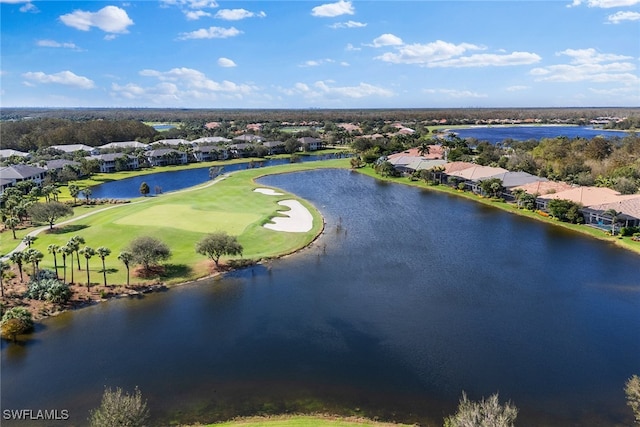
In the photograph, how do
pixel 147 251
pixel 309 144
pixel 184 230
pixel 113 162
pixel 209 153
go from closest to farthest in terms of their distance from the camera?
pixel 147 251
pixel 184 230
pixel 113 162
pixel 209 153
pixel 309 144

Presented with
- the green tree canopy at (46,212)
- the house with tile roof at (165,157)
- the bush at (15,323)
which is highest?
the house with tile roof at (165,157)

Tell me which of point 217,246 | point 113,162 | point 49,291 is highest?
point 113,162

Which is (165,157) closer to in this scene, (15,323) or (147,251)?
(147,251)

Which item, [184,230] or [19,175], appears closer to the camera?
[184,230]

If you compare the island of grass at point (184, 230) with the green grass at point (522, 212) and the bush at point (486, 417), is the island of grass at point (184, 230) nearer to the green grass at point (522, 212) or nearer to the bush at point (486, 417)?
the bush at point (486, 417)

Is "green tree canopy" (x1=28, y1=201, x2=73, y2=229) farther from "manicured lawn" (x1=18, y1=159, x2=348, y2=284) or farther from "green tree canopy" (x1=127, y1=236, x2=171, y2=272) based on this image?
"green tree canopy" (x1=127, y1=236, x2=171, y2=272)

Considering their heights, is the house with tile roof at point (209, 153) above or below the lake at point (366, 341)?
above

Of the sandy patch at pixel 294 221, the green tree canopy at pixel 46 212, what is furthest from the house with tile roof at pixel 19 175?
the sandy patch at pixel 294 221

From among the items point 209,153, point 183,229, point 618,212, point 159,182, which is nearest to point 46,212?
point 183,229

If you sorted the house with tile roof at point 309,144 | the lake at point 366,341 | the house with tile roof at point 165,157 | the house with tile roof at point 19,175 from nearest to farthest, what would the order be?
the lake at point 366,341
the house with tile roof at point 19,175
the house with tile roof at point 165,157
the house with tile roof at point 309,144
